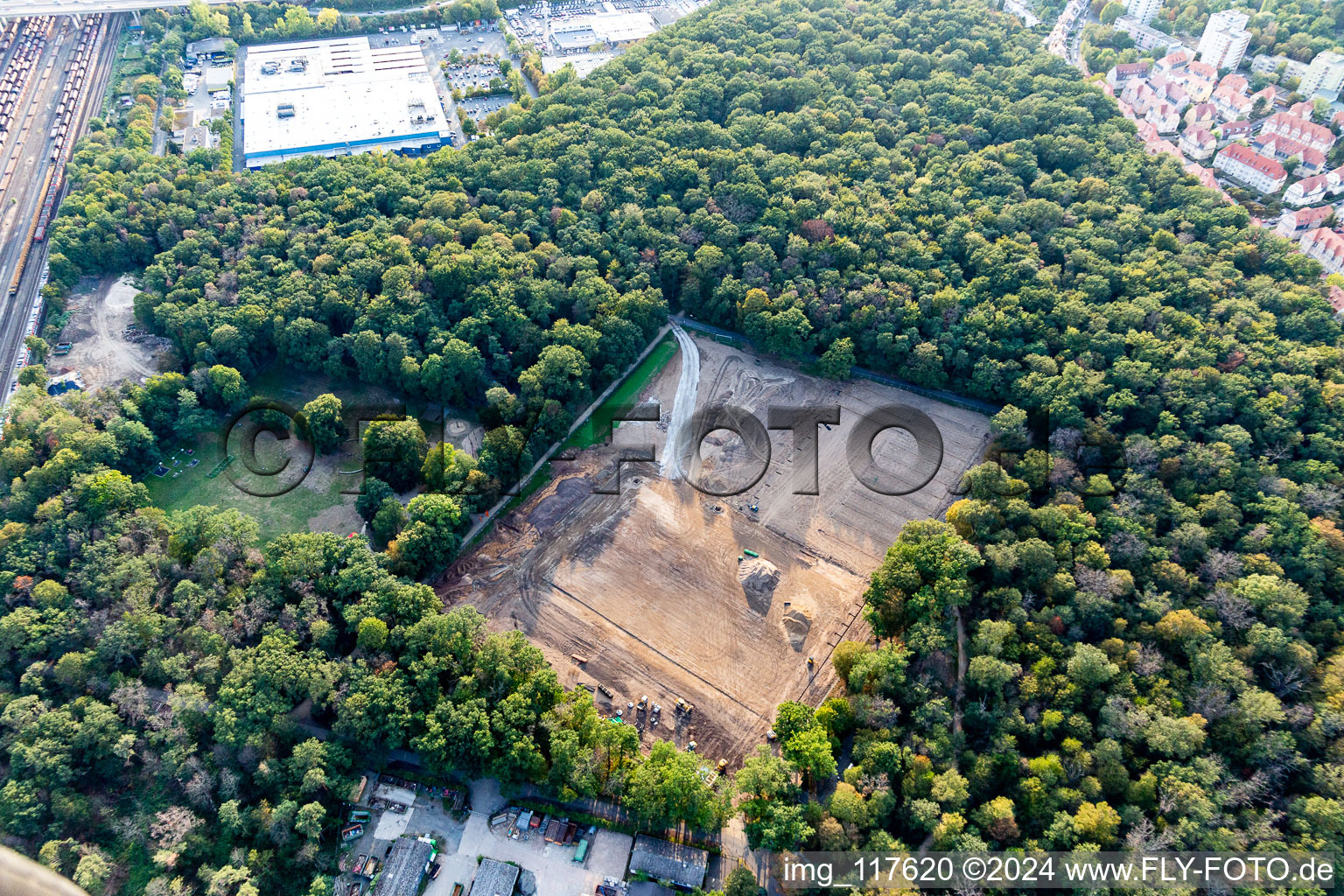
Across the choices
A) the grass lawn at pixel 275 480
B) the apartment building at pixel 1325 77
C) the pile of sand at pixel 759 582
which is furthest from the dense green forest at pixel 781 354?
the apartment building at pixel 1325 77

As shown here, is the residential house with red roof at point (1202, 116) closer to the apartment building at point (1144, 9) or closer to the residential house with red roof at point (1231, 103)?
the residential house with red roof at point (1231, 103)

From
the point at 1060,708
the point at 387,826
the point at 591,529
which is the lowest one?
the point at 387,826

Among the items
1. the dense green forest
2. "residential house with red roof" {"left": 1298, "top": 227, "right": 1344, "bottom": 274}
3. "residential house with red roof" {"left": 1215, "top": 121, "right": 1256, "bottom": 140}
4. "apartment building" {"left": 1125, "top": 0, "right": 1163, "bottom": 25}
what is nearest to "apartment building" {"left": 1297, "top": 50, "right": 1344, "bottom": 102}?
"residential house with red roof" {"left": 1215, "top": 121, "right": 1256, "bottom": 140}

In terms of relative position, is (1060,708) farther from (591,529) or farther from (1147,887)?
(591,529)

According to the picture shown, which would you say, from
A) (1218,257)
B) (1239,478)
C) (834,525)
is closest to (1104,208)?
(1218,257)

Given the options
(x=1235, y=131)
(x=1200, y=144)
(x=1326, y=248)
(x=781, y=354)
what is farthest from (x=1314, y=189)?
(x=781, y=354)

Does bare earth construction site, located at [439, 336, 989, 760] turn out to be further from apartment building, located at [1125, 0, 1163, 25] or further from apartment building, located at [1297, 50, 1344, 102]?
apartment building, located at [1125, 0, 1163, 25]

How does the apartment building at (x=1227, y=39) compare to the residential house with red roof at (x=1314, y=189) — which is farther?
the apartment building at (x=1227, y=39)
